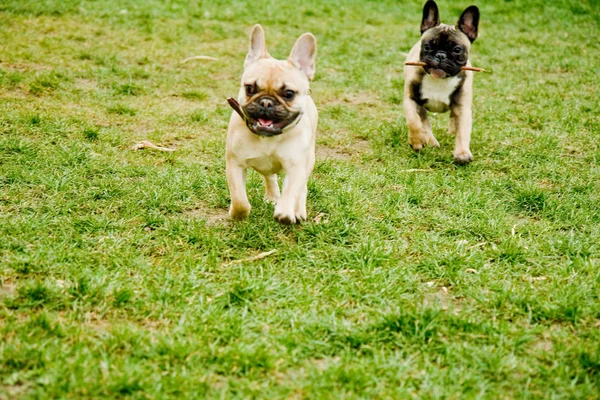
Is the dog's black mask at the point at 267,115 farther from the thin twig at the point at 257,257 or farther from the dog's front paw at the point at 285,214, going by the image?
the thin twig at the point at 257,257

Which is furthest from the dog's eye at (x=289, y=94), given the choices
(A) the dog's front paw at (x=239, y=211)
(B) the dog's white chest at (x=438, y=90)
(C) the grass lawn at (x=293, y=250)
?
(B) the dog's white chest at (x=438, y=90)

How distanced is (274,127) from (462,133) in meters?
2.69

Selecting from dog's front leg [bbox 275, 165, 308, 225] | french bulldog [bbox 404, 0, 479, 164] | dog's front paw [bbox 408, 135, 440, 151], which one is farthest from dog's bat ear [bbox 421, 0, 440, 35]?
dog's front leg [bbox 275, 165, 308, 225]

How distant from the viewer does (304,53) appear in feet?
14.5

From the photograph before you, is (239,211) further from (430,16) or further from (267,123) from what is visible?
(430,16)

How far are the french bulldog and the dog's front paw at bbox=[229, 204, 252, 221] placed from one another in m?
2.43

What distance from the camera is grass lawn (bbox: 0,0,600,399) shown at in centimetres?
299

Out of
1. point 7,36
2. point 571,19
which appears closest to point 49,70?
point 7,36

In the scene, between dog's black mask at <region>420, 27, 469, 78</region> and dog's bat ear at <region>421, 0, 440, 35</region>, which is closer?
dog's black mask at <region>420, 27, 469, 78</region>

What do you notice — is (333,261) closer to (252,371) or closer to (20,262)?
(252,371)

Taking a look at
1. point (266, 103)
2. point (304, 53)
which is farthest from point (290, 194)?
point (304, 53)

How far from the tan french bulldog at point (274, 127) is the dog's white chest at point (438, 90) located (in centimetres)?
207

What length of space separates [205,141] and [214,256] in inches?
91.8

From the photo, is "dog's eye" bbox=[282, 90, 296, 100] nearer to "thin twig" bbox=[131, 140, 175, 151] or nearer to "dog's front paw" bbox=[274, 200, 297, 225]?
"dog's front paw" bbox=[274, 200, 297, 225]
